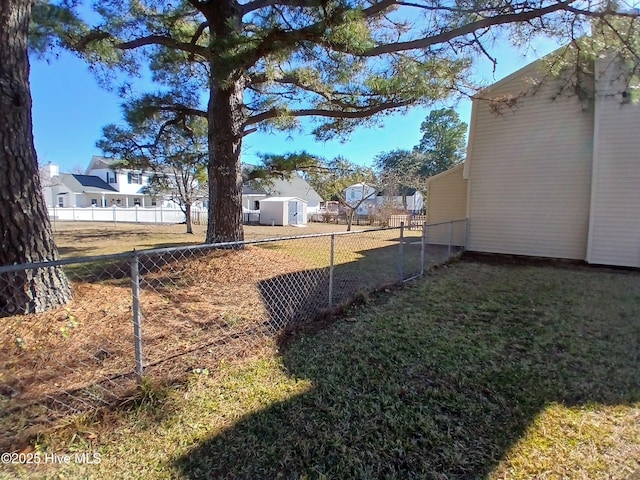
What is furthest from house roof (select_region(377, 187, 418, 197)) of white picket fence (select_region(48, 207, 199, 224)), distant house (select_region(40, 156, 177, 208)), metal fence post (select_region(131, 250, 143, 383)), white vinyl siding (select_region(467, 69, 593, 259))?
metal fence post (select_region(131, 250, 143, 383))

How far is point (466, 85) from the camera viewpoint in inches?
223

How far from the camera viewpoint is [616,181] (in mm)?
7426

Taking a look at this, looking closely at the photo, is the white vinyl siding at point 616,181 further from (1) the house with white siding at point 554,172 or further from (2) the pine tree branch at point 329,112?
(2) the pine tree branch at point 329,112

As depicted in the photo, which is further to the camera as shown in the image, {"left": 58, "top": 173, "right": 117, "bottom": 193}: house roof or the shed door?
{"left": 58, "top": 173, "right": 117, "bottom": 193}: house roof

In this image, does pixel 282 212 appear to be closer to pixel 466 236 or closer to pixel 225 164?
pixel 466 236

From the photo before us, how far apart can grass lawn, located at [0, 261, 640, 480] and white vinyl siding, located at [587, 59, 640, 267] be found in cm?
493

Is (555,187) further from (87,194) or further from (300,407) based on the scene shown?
(87,194)

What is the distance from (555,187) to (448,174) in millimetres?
3387

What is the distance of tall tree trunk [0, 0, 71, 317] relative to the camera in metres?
3.02

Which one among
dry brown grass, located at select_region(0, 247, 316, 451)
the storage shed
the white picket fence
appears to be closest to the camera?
dry brown grass, located at select_region(0, 247, 316, 451)

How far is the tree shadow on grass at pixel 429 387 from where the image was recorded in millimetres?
1897

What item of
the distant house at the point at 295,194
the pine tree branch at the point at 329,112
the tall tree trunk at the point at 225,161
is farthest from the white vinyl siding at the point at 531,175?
the distant house at the point at 295,194

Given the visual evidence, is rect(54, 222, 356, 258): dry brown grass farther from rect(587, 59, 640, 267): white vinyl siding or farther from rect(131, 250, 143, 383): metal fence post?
rect(587, 59, 640, 267): white vinyl siding

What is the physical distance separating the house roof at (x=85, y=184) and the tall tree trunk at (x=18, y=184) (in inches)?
1390
